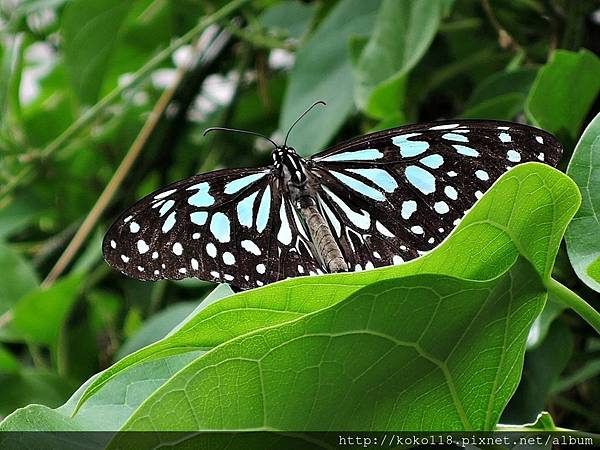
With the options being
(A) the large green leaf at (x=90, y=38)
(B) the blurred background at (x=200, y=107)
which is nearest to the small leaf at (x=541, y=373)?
(B) the blurred background at (x=200, y=107)

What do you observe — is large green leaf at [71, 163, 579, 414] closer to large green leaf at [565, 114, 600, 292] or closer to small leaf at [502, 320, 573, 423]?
large green leaf at [565, 114, 600, 292]

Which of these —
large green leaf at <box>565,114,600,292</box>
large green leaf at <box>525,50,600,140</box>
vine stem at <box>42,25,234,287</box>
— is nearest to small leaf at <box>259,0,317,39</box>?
vine stem at <box>42,25,234,287</box>

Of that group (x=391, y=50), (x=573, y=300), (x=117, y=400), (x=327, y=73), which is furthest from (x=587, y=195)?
(x=327, y=73)

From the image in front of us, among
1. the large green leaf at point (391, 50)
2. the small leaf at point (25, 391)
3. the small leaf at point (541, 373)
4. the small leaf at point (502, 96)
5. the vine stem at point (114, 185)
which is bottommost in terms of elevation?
the small leaf at point (25, 391)

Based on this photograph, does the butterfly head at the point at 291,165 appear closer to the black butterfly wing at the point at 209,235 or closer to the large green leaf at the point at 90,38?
the black butterfly wing at the point at 209,235

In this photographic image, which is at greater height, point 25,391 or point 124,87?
point 124,87

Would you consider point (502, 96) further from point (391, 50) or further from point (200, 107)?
point (200, 107)
